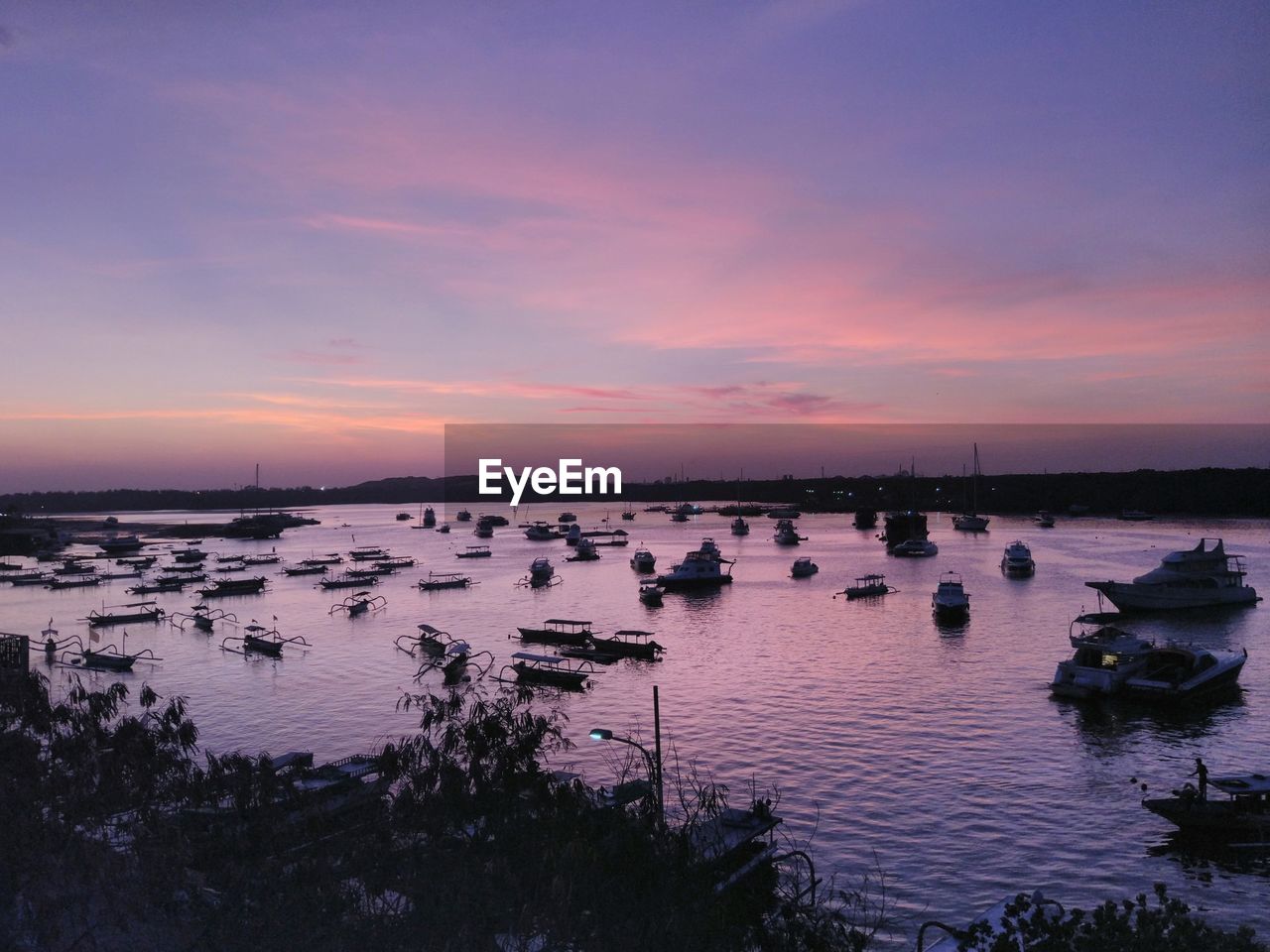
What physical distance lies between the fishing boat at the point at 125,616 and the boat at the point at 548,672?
33931 mm

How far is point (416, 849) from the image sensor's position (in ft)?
31.4

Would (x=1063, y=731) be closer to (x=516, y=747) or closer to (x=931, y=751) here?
(x=931, y=751)

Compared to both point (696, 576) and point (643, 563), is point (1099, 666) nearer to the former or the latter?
point (696, 576)

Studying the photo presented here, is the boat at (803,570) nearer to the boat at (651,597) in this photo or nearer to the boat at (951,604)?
the boat at (651,597)

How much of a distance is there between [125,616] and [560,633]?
34.0m


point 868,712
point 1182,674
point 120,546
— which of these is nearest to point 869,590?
point 1182,674

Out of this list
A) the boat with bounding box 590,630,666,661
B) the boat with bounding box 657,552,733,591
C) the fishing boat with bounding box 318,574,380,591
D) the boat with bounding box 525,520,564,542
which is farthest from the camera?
the boat with bounding box 525,520,564,542

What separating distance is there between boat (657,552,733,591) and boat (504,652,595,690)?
33.4m

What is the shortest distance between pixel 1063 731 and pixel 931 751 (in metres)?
6.01

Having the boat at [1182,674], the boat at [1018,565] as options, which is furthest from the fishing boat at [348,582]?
the boat at [1182,674]

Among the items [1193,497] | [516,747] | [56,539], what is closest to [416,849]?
[516,747]

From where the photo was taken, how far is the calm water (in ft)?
67.0

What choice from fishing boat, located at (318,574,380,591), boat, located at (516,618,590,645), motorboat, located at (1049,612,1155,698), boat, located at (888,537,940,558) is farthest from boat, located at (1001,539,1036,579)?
fishing boat, located at (318,574,380,591)

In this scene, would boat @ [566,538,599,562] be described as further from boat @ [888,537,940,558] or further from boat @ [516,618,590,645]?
boat @ [516,618,590,645]
